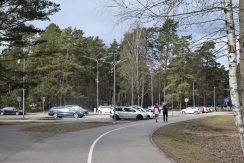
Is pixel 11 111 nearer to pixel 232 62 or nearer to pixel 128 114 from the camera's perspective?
pixel 128 114

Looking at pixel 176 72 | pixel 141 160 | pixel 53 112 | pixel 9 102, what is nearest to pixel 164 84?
pixel 176 72

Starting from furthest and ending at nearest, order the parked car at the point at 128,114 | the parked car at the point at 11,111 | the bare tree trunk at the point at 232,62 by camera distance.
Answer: the parked car at the point at 11,111 → the parked car at the point at 128,114 → the bare tree trunk at the point at 232,62

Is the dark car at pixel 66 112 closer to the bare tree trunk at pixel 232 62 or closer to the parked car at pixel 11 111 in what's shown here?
the parked car at pixel 11 111

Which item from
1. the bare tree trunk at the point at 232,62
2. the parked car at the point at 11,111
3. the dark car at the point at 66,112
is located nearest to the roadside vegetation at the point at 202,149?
the bare tree trunk at the point at 232,62

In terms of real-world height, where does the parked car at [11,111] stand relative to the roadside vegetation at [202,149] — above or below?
above

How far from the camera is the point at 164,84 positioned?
124 m

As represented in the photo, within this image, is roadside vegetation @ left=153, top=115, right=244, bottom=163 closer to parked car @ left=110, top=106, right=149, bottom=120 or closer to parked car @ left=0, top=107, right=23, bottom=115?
parked car @ left=110, top=106, right=149, bottom=120

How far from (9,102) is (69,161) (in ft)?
280

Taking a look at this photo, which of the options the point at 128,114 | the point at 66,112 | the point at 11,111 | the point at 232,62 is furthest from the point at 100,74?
the point at 232,62

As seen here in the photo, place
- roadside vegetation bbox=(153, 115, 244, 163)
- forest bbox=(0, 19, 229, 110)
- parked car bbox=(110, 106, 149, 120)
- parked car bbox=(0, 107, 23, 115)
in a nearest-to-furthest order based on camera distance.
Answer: roadside vegetation bbox=(153, 115, 244, 163), parked car bbox=(110, 106, 149, 120), parked car bbox=(0, 107, 23, 115), forest bbox=(0, 19, 229, 110)

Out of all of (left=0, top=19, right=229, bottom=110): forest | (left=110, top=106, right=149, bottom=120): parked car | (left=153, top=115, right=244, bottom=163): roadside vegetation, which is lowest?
(left=153, top=115, right=244, bottom=163): roadside vegetation

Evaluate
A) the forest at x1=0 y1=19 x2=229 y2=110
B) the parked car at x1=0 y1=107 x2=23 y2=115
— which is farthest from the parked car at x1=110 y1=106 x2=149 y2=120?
the parked car at x1=0 y1=107 x2=23 y2=115

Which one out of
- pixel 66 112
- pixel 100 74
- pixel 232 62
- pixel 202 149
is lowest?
pixel 202 149

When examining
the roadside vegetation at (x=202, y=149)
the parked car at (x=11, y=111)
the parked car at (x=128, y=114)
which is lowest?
the roadside vegetation at (x=202, y=149)
